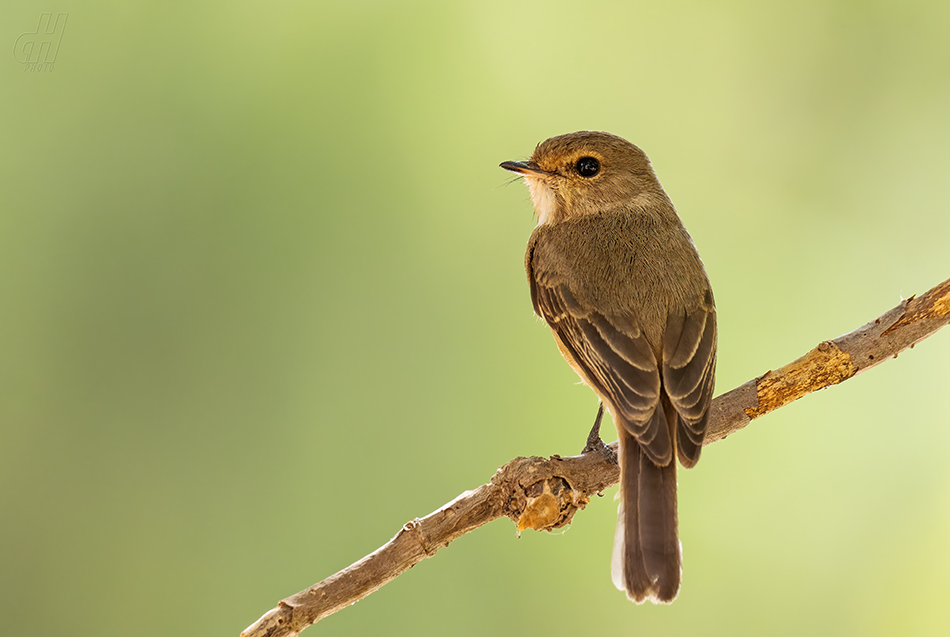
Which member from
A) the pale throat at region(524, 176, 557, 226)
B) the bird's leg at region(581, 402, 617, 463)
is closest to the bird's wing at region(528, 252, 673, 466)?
the bird's leg at region(581, 402, 617, 463)

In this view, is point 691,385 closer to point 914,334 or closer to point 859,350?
point 859,350

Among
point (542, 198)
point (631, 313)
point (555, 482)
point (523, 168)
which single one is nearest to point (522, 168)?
point (523, 168)

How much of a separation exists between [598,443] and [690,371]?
1.40ft

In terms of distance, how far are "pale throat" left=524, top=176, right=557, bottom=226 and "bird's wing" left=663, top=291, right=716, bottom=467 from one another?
751 mm

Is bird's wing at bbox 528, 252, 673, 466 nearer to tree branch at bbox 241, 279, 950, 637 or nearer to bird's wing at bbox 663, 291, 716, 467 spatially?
bird's wing at bbox 663, 291, 716, 467

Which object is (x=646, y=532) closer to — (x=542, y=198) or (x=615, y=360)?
(x=615, y=360)

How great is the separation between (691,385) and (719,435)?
27 cm

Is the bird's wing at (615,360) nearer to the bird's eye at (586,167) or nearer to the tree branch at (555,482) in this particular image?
the tree branch at (555,482)

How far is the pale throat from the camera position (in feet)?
10.5

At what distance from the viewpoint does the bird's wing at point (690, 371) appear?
240cm

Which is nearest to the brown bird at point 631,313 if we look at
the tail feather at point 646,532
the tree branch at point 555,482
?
the tail feather at point 646,532

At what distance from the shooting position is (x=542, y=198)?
324 cm

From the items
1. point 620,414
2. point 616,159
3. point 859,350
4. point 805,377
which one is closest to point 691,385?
point 620,414

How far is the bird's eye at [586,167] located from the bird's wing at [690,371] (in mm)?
712
